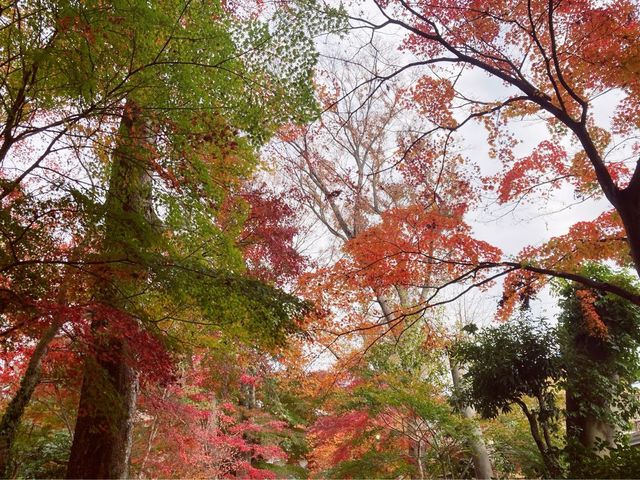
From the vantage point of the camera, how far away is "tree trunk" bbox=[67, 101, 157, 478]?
134 inches

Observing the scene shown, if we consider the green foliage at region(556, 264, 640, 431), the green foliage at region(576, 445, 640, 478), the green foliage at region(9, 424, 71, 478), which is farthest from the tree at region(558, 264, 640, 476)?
the green foliage at region(9, 424, 71, 478)

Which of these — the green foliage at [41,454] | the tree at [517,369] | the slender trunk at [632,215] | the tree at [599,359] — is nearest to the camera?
the slender trunk at [632,215]

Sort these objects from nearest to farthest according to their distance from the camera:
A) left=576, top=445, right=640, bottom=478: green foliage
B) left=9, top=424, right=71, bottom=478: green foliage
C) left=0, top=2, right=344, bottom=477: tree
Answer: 1. left=0, top=2, right=344, bottom=477: tree
2. left=576, top=445, right=640, bottom=478: green foliage
3. left=9, top=424, right=71, bottom=478: green foliage

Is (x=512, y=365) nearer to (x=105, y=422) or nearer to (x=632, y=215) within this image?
(x=632, y=215)

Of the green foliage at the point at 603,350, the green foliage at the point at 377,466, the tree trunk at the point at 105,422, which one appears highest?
the green foliage at the point at 603,350

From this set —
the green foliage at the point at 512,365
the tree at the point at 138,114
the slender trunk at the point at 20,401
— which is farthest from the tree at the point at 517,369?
the slender trunk at the point at 20,401

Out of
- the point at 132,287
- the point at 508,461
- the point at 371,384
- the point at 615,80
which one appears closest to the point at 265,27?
the point at 132,287

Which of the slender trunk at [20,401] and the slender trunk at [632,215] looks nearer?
the slender trunk at [632,215]

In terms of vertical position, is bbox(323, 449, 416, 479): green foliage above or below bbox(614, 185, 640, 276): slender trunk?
below

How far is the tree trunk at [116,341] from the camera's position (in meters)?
3.42

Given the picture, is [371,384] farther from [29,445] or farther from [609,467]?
[29,445]

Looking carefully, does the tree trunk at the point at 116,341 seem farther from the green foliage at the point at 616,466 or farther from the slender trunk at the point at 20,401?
the green foliage at the point at 616,466

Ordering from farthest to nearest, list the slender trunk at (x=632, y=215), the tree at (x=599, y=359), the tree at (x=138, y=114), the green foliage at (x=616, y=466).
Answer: the tree at (x=599, y=359) < the green foliage at (x=616, y=466) < the slender trunk at (x=632, y=215) < the tree at (x=138, y=114)

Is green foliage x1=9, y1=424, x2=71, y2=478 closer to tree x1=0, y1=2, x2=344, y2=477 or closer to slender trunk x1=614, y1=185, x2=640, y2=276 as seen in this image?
tree x1=0, y1=2, x2=344, y2=477
